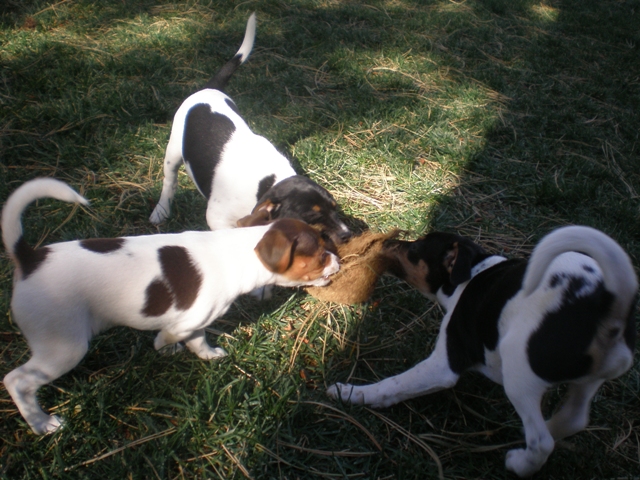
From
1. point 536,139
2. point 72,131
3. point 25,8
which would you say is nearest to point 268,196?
point 72,131

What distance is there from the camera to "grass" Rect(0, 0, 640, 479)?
114 inches

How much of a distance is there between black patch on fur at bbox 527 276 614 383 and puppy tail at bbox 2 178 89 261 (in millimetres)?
2448

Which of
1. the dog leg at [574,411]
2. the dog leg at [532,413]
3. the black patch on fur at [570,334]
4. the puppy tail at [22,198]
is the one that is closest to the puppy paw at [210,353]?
the puppy tail at [22,198]

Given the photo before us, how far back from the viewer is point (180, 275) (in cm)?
283

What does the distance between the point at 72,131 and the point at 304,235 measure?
11.1ft

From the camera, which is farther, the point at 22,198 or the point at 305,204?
the point at 305,204

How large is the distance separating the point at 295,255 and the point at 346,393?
0.97m

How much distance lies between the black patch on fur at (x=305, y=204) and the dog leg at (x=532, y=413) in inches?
66.5

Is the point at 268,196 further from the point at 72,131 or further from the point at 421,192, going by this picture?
the point at 72,131

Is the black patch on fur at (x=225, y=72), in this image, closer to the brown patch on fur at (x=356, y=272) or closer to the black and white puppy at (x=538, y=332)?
the brown patch on fur at (x=356, y=272)

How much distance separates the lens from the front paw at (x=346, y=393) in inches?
123

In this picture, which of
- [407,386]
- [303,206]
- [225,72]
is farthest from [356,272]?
[225,72]

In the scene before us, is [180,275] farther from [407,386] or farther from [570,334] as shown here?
[570,334]

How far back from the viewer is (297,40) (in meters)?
7.45
